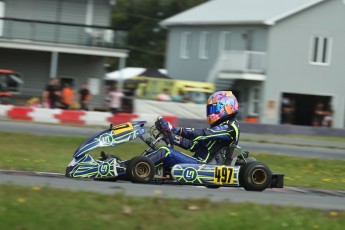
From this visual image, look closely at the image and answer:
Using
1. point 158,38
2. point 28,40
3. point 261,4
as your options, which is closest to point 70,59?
point 28,40

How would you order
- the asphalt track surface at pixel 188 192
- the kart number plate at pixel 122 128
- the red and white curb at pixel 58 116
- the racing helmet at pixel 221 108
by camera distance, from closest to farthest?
the asphalt track surface at pixel 188 192
the kart number plate at pixel 122 128
the racing helmet at pixel 221 108
the red and white curb at pixel 58 116

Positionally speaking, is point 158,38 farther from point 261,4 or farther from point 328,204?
point 328,204

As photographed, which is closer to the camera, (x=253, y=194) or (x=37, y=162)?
(x=253, y=194)

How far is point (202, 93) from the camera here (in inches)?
1325

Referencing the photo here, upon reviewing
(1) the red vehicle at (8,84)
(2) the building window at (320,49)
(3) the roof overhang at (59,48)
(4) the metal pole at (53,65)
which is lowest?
(1) the red vehicle at (8,84)

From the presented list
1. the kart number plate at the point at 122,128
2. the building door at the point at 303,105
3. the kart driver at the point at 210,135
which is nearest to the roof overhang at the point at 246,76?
the building door at the point at 303,105

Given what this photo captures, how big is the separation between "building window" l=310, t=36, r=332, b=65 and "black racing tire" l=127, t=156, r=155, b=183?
1106 inches

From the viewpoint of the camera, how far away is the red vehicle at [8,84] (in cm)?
2928

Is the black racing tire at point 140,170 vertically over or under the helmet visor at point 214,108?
under

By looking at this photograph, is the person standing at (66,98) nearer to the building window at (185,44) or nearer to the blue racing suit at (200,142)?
the blue racing suit at (200,142)

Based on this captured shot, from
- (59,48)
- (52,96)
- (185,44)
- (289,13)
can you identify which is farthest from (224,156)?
(185,44)

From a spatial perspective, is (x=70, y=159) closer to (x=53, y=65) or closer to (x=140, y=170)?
(x=140, y=170)

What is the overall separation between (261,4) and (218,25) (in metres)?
2.83

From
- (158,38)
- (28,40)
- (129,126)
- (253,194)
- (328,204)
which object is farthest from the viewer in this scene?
(158,38)
